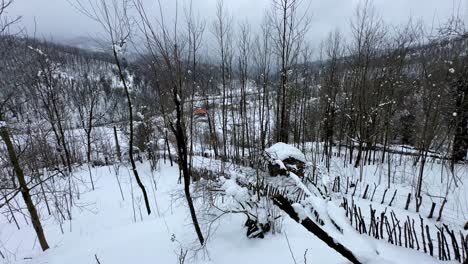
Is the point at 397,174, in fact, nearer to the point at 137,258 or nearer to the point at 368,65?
the point at 368,65

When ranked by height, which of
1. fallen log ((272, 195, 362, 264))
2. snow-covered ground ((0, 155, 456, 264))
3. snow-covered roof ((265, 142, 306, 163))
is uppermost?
fallen log ((272, 195, 362, 264))

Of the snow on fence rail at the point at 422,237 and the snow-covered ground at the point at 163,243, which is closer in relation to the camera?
the snow on fence rail at the point at 422,237

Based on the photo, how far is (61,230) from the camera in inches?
265

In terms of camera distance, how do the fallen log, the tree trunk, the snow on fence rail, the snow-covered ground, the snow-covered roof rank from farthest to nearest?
1. the snow-covered roof
2. the tree trunk
3. the snow-covered ground
4. the snow on fence rail
5. the fallen log

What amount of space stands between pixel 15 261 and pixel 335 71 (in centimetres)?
1584

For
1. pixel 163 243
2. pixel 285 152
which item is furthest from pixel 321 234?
pixel 285 152

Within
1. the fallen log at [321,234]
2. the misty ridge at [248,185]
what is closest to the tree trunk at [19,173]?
the misty ridge at [248,185]

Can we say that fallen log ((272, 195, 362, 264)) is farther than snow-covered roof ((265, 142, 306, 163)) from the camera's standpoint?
No

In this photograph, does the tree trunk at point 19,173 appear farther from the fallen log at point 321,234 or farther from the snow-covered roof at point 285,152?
the snow-covered roof at point 285,152

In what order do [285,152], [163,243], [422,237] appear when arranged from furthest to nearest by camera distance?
[285,152]
[163,243]
[422,237]

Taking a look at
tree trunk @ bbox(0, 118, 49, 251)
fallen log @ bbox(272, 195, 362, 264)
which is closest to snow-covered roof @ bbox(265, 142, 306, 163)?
fallen log @ bbox(272, 195, 362, 264)

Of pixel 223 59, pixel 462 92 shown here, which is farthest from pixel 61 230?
pixel 462 92

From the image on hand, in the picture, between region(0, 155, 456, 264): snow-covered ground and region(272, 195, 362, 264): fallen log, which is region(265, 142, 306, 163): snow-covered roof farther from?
region(272, 195, 362, 264): fallen log

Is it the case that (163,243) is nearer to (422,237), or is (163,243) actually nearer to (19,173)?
(19,173)
